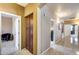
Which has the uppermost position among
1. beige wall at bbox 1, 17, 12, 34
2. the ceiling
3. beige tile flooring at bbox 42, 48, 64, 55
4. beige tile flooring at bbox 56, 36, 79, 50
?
the ceiling

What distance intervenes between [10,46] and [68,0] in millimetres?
1098

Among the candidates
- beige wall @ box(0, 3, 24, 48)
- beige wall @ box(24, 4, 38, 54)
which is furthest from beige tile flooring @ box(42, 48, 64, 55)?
beige wall @ box(0, 3, 24, 48)

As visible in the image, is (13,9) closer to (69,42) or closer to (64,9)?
(64,9)

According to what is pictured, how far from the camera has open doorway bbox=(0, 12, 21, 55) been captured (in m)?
1.56

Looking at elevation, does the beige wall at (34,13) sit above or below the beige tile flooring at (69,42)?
above

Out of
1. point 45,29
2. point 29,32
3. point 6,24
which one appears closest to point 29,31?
point 29,32

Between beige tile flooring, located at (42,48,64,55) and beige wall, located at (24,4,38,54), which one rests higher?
beige wall, located at (24,4,38,54)

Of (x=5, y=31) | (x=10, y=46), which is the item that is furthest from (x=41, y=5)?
(x=10, y=46)

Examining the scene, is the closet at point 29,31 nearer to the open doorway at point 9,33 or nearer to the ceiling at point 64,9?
the open doorway at point 9,33

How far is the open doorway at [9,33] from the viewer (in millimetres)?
1557

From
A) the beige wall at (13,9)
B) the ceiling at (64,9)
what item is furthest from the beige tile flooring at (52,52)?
the ceiling at (64,9)

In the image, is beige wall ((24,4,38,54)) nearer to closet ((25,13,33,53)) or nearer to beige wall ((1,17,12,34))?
closet ((25,13,33,53))
